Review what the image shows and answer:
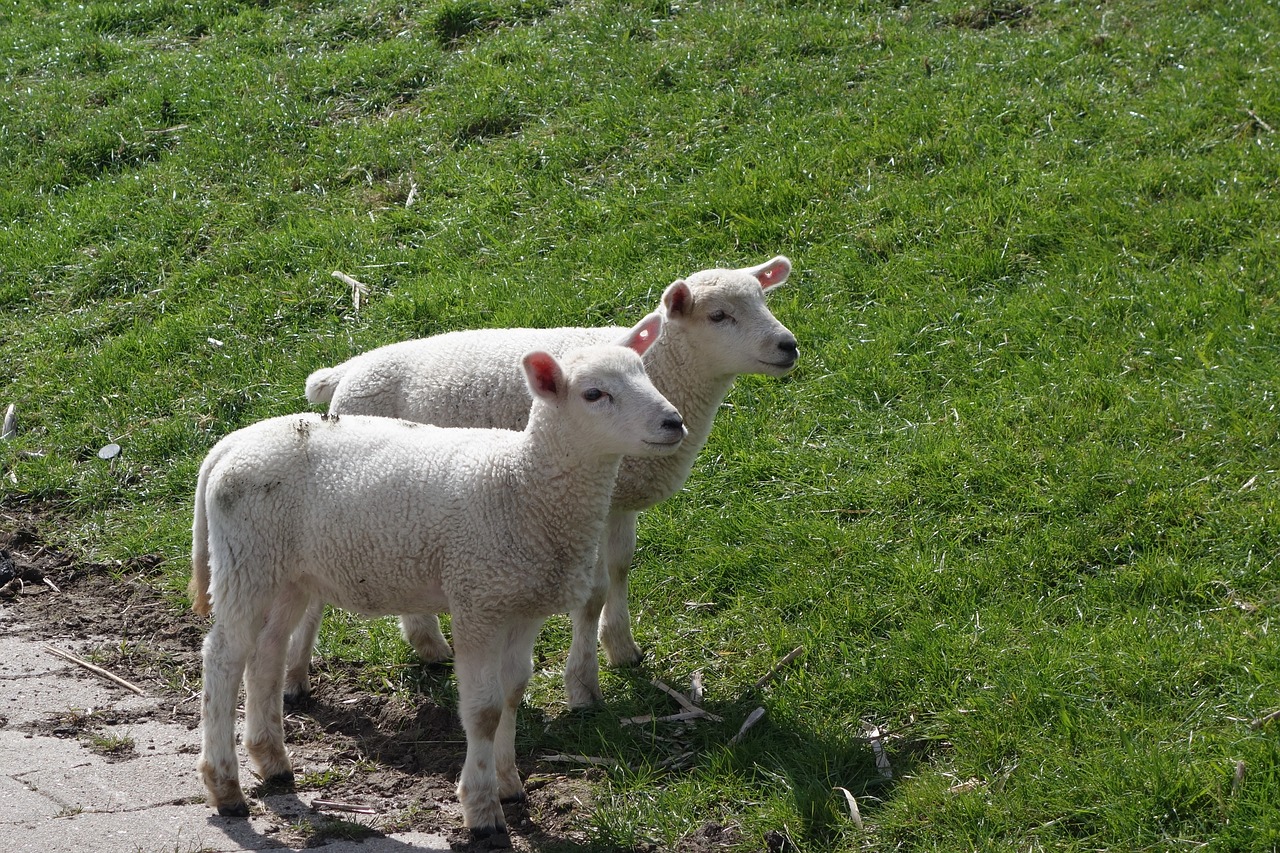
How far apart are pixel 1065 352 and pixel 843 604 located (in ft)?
8.04

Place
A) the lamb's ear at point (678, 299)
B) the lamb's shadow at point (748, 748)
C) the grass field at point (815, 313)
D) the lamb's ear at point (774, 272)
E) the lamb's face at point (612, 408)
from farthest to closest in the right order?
the lamb's ear at point (774, 272)
the lamb's ear at point (678, 299)
the grass field at point (815, 313)
the lamb's shadow at point (748, 748)
the lamb's face at point (612, 408)

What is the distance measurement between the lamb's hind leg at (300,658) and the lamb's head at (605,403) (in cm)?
187

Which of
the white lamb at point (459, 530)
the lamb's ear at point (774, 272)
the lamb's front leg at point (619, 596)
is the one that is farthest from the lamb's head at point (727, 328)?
the white lamb at point (459, 530)

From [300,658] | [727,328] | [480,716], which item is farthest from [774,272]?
[300,658]

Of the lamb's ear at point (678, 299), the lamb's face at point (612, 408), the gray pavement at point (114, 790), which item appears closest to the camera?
the gray pavement at point (114, 790)

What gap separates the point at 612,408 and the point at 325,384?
2178 millimetres

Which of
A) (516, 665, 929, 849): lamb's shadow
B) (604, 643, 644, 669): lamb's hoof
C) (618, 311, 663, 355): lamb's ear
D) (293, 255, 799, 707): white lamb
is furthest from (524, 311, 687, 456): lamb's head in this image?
(604, 643, 644, 669): lamb's hoof

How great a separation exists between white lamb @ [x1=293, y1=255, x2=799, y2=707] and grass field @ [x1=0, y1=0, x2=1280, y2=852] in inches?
15.7

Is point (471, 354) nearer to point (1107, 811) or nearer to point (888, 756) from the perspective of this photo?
point (888, 756)

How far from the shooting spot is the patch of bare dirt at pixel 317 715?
5434 millimetres

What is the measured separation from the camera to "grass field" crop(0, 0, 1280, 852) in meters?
5.37

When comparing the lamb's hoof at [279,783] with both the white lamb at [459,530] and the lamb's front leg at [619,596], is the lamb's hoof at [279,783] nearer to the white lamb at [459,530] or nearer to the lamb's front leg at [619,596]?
the white lamb at [459,530]

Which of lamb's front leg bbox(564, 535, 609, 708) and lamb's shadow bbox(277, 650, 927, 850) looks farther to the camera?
lamb's front leg bbox(564, 535, 609, 708)

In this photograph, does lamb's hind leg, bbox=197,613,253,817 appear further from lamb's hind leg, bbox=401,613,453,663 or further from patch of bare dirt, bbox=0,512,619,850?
lamb's hind leg, bbox=401,613,453,663
